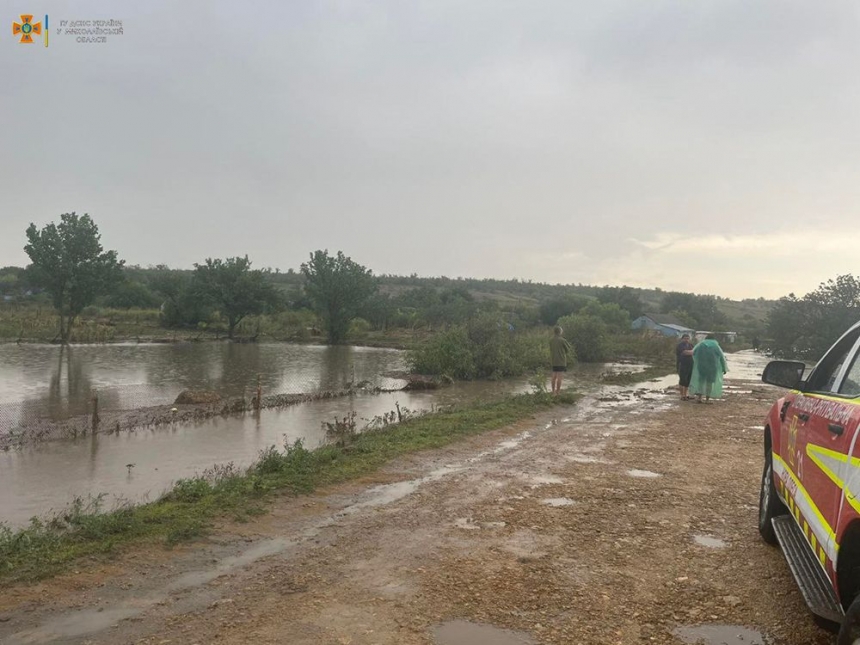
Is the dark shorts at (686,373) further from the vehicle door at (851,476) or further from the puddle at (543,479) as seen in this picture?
the vehicle door at (851,476)

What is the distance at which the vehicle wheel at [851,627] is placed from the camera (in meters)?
2.69

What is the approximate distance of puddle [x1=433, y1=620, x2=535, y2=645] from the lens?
3.82 m

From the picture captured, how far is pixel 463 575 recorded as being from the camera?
4871 mm

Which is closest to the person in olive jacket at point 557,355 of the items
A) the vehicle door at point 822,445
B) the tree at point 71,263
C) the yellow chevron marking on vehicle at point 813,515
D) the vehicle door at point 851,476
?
the yellow chevron marking on vehicle at point 813,515

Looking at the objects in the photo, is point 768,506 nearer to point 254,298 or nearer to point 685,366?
point 685,366

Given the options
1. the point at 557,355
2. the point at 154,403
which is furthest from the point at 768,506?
the point at 154,403

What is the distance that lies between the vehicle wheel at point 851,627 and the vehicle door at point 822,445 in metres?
0.36

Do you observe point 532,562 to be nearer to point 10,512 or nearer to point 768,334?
point 10,512

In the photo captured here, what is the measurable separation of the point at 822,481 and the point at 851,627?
93cm

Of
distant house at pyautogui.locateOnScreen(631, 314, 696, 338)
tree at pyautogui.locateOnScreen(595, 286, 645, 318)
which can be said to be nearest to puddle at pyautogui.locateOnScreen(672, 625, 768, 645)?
distant house at pyautogui.locateOnScreen(631, 314, 696, 338)

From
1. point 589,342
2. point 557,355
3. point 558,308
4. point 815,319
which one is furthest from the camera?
point 558,308

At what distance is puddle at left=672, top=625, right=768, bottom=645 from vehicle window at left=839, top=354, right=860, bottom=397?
159 cm

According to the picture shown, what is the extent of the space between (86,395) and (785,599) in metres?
20.7

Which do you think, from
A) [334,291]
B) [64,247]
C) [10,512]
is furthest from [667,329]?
[10,512]
